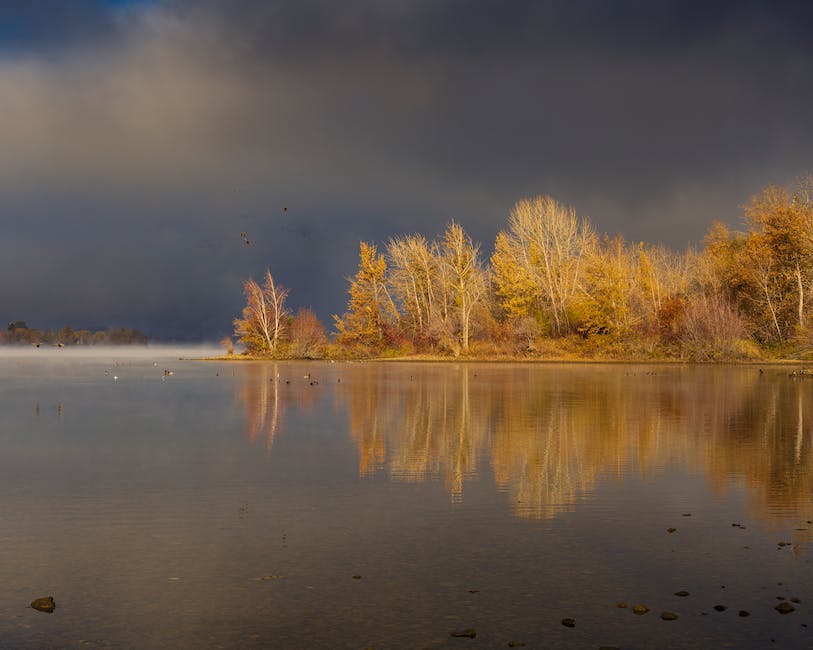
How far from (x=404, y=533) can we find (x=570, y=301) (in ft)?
231

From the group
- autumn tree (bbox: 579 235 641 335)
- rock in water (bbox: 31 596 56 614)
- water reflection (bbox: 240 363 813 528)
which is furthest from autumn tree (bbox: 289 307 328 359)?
rock in water (bbox: 31 596 56 614)

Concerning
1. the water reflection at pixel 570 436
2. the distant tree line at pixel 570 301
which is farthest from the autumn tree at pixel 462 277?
the water reflection at pixel 570 436

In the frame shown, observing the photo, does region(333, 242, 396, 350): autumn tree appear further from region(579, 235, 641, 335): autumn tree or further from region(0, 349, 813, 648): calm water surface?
region(0, 349, 813, 648): calm water surface

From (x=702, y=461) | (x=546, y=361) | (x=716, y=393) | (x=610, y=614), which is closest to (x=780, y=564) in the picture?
(x=610, y=614)

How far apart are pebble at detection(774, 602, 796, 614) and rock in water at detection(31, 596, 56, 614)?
21.1ft

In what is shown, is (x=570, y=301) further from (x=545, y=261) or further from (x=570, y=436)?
(x=570, y=436)

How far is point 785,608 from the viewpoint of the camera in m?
7.08

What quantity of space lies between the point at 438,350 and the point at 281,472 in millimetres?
68176

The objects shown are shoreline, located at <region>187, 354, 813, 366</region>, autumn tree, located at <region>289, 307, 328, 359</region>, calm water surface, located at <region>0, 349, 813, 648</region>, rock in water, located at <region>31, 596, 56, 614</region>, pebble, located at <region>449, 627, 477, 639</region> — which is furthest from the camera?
autumn tree, located at <region>289, 307, 328, 359</region>

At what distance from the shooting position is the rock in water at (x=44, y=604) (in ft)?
23.0

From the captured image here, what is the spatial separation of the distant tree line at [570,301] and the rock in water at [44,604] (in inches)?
2293

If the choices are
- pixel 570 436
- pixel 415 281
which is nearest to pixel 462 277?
pixel 415 281

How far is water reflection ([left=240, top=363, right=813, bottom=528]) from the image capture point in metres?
13.0

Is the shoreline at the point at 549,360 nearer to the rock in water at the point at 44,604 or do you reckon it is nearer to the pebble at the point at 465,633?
the pebble at the point at 465,633
